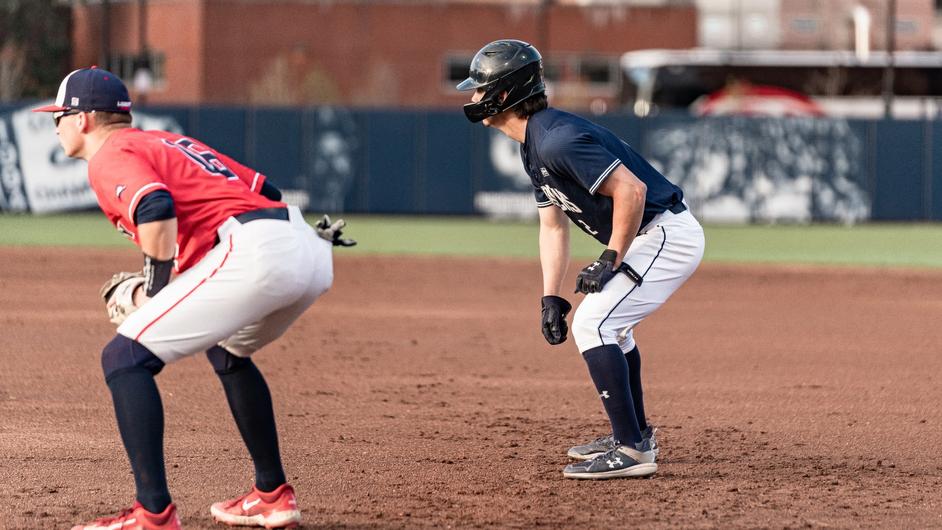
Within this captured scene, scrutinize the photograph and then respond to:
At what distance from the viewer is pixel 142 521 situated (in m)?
4.83

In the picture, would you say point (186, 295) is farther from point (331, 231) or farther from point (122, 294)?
point (331, 231)

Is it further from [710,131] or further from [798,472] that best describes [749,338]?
[710,131]

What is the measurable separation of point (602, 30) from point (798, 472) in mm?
45430

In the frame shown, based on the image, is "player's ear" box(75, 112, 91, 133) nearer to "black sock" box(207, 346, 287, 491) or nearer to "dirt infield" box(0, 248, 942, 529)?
"black sock" box(207, 346, 287, 491)

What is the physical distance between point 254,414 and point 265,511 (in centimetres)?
37

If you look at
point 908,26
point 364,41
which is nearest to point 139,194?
point 364,41

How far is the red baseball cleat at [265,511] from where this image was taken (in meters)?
5.20

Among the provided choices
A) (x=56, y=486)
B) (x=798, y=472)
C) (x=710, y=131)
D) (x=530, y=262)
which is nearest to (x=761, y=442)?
(x=798, y=472)

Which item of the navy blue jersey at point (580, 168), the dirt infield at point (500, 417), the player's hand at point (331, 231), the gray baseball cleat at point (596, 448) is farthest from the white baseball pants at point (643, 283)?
the player's hand at point (331, 231)

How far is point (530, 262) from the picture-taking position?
18.0 m

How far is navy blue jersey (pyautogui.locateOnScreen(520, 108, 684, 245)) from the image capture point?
5.89 m

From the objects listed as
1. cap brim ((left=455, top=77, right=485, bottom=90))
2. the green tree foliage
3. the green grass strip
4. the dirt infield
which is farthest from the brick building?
cap brim ((left=455, top=77, right=485, bottom=90))

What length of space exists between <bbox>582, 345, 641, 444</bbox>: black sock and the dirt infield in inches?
10.6

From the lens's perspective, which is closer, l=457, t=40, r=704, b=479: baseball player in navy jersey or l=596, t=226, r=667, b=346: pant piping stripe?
l=457, t=40, r=704, b=479: baseball player in navy jersey
